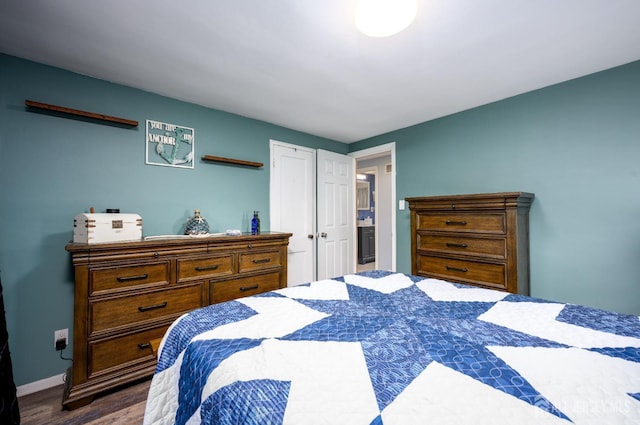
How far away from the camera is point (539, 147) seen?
99.0 inches

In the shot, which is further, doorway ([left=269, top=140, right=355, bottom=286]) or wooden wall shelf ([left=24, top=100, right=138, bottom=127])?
doorway ([left=269, top=140, right=355, bottom=286])

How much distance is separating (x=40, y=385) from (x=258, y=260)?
1.77 metres

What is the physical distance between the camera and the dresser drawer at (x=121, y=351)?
5.99 ft

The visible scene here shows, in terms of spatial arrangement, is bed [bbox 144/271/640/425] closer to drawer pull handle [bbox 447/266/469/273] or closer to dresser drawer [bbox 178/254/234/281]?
dresser drawer [bbox 178/254/234/281]

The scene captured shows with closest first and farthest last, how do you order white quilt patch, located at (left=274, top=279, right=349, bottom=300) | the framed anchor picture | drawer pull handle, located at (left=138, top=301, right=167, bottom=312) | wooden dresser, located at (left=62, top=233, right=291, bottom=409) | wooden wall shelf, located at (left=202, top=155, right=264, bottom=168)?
white quilt patch, located at (left=274, top=279, right=349, bottom=300) → wooden dresser, located at (left=62, top=233, right=291, bottom=409) → drawer pull handle, located at (left=138, top=301, right=167, bottom=312) → the framed anchor picture → wooden wall shelf, located at (left=202, top=155, right=264, bottom=168)

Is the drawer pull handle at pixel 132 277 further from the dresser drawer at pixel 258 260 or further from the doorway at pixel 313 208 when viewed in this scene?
the doorway at pixel 313 208

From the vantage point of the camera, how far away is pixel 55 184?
2.06 m

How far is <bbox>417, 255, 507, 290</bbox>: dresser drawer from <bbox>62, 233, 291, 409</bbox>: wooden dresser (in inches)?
73.7

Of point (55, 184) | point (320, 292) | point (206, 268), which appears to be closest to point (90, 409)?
point (206, 268)

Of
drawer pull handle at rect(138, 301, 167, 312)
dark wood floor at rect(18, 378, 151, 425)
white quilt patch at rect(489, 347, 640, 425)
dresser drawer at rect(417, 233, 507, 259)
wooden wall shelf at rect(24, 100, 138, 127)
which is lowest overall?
dark wood floor at rect(18, 378, 151, 425)

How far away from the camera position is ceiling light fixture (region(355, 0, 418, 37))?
1.27 metres

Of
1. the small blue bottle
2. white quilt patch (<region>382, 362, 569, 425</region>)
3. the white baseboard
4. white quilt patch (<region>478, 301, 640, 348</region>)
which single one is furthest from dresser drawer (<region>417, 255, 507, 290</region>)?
the white baseboard

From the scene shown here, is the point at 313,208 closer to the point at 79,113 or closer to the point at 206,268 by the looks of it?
the point at 206,268

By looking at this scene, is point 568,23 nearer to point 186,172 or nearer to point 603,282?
point 603,282
